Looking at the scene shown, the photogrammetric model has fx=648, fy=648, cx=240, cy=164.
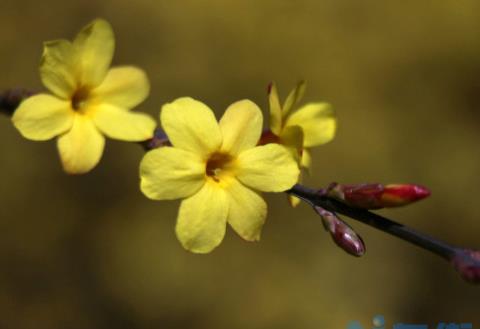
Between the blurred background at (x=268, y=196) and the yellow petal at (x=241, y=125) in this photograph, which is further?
the blurred background at (x=268, y=196)

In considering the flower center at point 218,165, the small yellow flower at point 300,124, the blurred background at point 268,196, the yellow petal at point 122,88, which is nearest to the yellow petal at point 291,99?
the small yellow flower at point 300,124

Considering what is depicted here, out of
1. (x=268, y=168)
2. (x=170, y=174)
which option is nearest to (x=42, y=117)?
(x=170, y=174)

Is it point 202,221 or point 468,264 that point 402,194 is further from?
A: point 202,221

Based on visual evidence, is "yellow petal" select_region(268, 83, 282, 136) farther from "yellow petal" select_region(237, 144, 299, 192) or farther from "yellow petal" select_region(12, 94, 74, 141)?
"yellow petal" select_region(12, 94, 74, 141)

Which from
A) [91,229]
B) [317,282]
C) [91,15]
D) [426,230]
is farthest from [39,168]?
[426,230]

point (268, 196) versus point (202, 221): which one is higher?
point (202, 221)

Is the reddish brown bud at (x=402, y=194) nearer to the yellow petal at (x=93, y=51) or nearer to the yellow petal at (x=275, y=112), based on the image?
the yellow petal at (x=275, y=112)

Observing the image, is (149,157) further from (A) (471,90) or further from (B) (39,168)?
(A) (471,90)
